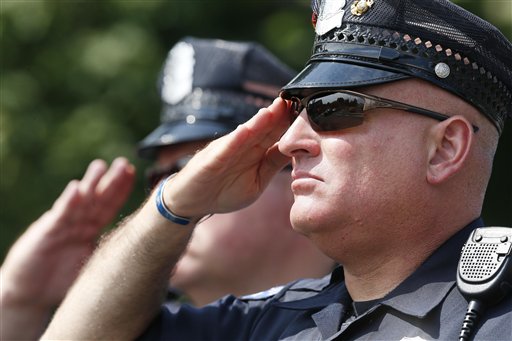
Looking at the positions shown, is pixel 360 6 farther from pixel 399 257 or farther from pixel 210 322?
pixel 210 322

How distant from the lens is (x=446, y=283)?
9.66 feet

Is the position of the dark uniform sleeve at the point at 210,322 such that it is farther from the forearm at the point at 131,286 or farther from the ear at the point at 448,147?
the ear at the point at 448,147

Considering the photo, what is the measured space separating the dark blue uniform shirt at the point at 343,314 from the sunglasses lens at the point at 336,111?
0.44 meters

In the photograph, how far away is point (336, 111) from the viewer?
307 cm

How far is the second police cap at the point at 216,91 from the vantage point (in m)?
5.03

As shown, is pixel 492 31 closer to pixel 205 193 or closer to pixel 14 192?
pixel 205 193

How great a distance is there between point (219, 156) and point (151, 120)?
4342 millimetres

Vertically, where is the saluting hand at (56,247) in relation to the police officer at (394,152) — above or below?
below

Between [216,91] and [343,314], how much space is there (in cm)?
217

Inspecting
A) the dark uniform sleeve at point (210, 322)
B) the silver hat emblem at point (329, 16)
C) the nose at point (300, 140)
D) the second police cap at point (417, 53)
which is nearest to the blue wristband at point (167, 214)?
the dark uniform sleeve at point (210, 322)

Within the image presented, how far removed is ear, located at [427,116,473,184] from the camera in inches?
119

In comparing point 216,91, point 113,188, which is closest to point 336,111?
point 113,188

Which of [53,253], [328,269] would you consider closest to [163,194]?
[53,253]

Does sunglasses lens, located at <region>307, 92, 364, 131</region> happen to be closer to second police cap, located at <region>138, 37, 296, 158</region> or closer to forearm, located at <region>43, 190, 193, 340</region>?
forearm, located at <region>43, 190, 193, 340</region>
